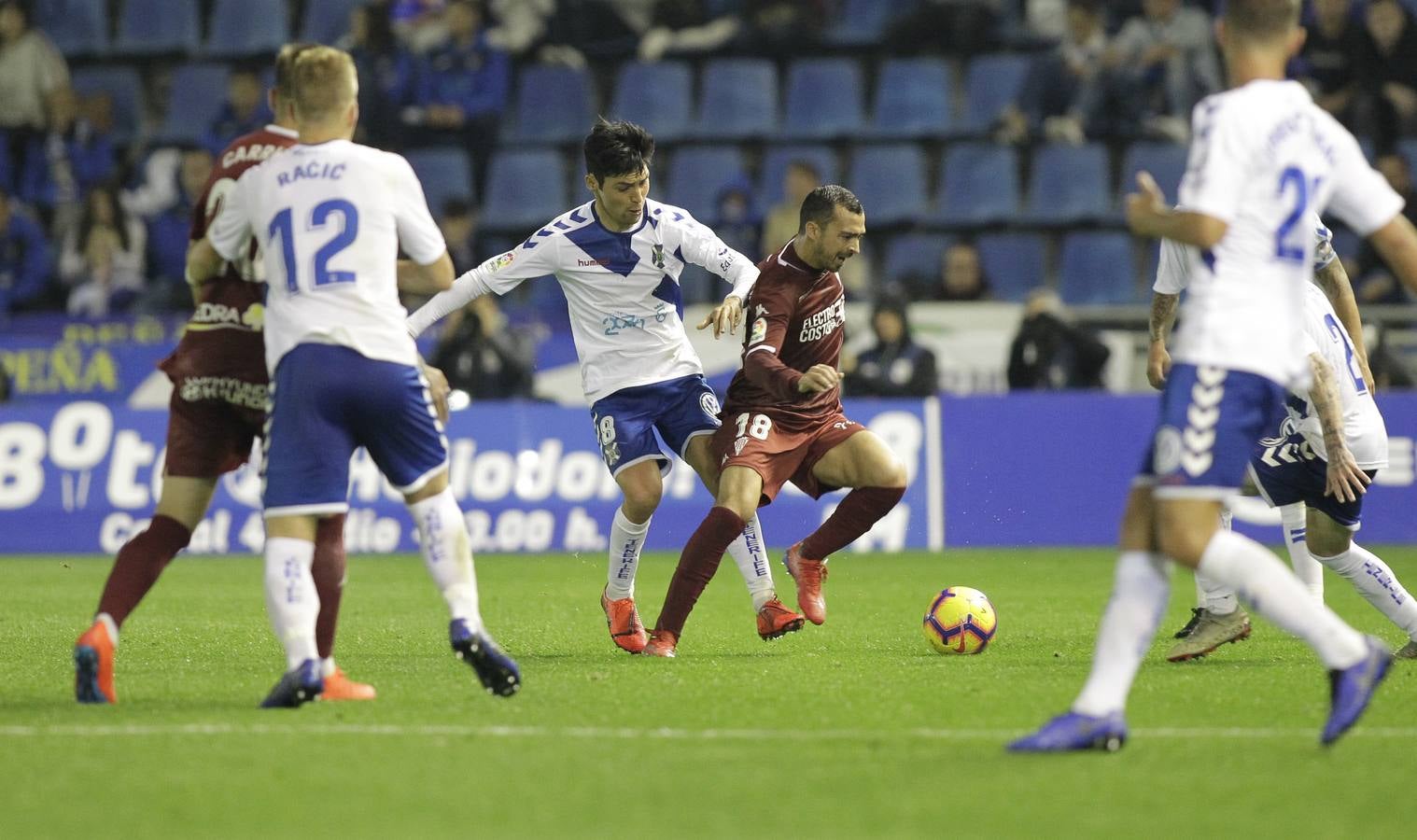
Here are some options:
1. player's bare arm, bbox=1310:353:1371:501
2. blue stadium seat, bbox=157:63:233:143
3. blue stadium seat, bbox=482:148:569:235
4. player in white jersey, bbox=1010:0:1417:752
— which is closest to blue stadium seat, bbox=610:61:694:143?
blue stadium seat, bbox=482:148:569:235

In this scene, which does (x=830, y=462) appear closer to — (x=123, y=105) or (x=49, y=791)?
(x=49, y=791)

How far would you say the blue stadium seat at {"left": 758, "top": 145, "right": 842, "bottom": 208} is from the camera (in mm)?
17516

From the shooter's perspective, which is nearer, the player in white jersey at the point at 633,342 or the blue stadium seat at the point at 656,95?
the player in white jersey at the point at 633,342

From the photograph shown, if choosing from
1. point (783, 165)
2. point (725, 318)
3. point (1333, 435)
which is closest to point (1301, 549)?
point (1333, 435)

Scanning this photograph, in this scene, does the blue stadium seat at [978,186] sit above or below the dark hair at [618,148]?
below

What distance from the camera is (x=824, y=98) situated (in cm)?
1845

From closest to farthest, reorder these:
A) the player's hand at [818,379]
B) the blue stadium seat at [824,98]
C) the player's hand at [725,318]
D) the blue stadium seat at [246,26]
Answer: the player's hand at [725,318], the player's hand at [818,379], the blue stadium seat at [824,98], the blue stadium seat at [246,26]

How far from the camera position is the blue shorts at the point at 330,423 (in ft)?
19.0

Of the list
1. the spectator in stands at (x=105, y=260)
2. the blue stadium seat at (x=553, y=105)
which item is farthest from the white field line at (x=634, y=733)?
the blue stadium seat at (x=553, y=105)

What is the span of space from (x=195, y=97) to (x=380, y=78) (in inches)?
94.9

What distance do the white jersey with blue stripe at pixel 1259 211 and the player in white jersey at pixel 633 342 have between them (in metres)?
3.06

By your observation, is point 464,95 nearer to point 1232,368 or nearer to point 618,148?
point 618,148

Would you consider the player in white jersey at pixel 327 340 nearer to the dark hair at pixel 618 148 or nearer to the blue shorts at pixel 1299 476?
the dark hair at pixel 618 148

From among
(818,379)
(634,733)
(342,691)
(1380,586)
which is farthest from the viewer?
(1380,586)
